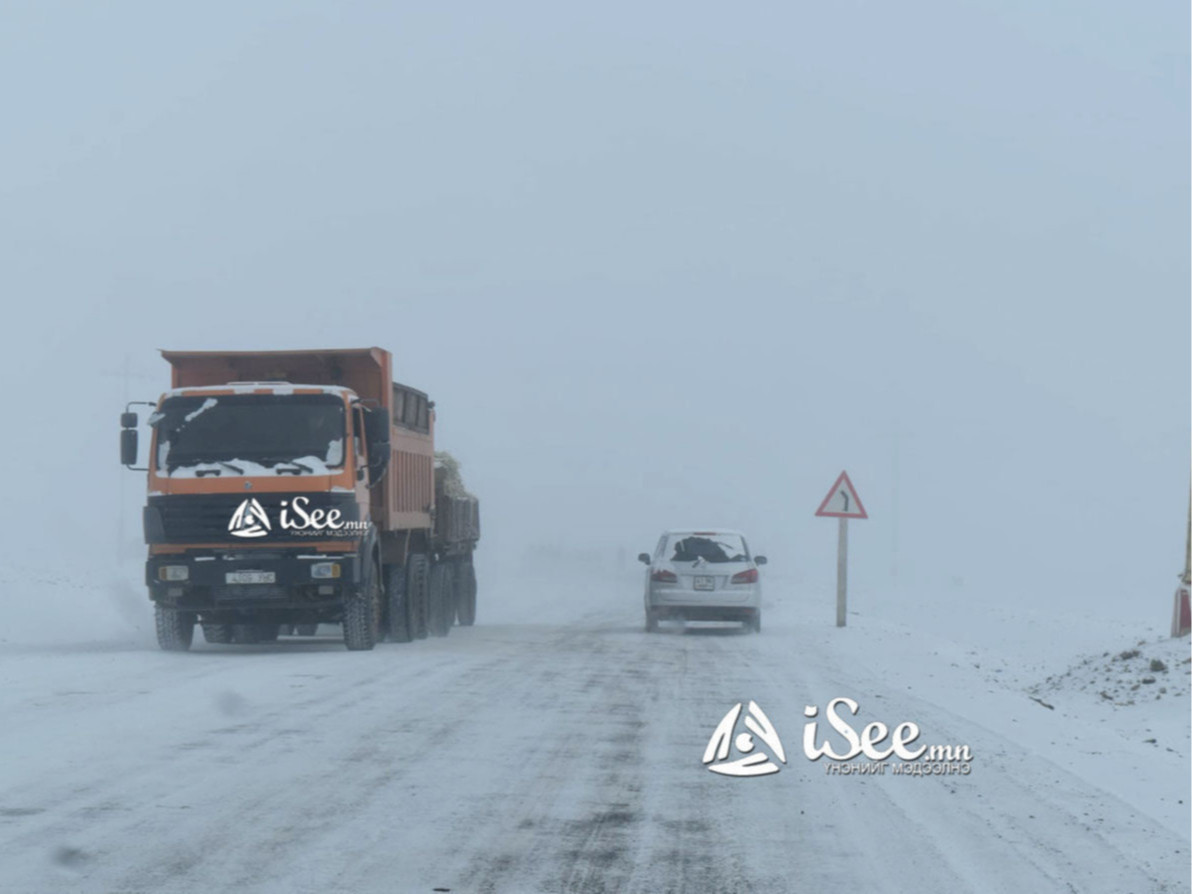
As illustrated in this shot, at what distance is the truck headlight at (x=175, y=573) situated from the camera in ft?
58.2

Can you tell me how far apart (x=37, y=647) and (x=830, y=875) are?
15163 millimetres

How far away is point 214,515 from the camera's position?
17594 mm

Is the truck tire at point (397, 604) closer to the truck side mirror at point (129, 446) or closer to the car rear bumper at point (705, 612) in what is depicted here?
the truck side mirror at point (129, 446)

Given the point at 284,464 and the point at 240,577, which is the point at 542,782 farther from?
the point at 240,577

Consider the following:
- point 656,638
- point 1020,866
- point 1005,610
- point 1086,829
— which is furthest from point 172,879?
point 1005,610

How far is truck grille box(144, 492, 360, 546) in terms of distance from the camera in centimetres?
1756

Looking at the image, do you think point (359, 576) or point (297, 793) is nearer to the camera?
point (297, 793)

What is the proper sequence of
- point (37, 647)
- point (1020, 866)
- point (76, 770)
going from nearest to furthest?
point (1020, 866)
point (76, 770)
point (37, 647)

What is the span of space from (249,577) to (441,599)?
20.3 ft

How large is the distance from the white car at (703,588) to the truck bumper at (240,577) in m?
7.42

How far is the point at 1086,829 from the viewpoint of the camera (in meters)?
8.37

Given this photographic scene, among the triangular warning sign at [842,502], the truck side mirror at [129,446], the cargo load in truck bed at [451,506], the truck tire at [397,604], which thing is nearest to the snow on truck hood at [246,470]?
the truck side mirror at [129,446]

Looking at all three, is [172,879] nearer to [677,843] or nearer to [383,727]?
[677,843]

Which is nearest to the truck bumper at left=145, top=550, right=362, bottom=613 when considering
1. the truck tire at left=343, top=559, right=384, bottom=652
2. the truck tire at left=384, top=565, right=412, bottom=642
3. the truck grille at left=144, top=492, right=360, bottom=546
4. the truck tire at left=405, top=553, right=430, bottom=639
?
the truck grille at left=144, top=492, right=360, bottom=546
